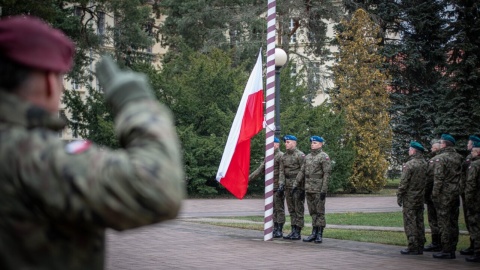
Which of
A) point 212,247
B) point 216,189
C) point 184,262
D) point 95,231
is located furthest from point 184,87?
point 95,231

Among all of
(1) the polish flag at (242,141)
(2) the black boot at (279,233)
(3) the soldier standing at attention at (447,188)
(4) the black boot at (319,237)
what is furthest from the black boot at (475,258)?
(2) the black boot at (279,233)

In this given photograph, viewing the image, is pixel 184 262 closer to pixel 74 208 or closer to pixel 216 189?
pixel 74 208

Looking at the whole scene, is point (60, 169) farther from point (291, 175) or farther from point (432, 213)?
point (291, 175)

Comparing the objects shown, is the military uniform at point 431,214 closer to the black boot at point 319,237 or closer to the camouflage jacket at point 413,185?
the camouflage jacket at point 413,185

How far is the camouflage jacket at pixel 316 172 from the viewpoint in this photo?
1543 cm

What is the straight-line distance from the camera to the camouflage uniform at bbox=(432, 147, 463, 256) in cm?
1316

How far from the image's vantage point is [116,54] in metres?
42.9

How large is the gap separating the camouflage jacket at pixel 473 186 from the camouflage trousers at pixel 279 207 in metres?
4.41

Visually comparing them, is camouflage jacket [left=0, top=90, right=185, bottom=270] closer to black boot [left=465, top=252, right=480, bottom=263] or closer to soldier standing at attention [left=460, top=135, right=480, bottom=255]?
black boot [left=465, top=252, right=480, bottom=263]

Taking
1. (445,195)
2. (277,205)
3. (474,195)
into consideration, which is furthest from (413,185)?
(277,205)

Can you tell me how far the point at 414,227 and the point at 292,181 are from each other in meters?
3.59

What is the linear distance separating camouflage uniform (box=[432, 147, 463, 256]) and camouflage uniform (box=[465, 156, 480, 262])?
39 centimetres

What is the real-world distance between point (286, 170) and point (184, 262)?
16.3ft

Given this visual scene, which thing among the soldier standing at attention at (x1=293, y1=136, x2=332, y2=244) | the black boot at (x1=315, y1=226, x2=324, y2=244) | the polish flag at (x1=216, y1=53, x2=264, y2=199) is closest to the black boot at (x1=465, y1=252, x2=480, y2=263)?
the black boot at (x1=315, y1=226, x2=324, y2=244)
